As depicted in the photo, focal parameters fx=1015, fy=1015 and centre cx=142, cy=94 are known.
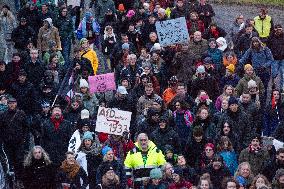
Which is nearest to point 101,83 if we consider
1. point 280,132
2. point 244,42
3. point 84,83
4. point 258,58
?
point 84,83

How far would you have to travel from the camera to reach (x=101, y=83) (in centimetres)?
1950

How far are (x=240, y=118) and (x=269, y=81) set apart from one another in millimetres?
4464

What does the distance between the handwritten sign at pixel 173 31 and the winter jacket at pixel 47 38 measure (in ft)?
7.17

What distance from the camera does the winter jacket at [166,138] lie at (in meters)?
17.4

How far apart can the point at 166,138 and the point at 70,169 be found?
1.87 meters

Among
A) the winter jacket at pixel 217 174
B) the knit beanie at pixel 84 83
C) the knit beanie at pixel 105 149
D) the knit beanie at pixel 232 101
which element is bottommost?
the winter jacket at pixel 217 174

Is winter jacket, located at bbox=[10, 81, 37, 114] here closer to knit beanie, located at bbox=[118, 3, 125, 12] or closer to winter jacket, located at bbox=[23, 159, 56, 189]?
winter jacket, located at bbox=[23, 159, 56, 189]

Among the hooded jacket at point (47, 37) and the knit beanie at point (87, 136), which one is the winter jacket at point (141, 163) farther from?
the hooded jacket at point (47, 37)

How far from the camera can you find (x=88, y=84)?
63.6ft

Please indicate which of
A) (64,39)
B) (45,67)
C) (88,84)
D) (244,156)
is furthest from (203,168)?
(64,39)

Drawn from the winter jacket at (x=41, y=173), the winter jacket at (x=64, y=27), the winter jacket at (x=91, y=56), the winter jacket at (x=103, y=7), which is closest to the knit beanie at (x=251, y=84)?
the winter jacket at (x=91, y=56)

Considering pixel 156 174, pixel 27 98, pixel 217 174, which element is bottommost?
pixel 217 174

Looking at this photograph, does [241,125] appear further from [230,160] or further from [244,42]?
[244,42]

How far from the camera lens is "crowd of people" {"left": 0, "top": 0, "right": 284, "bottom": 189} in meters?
16.5
